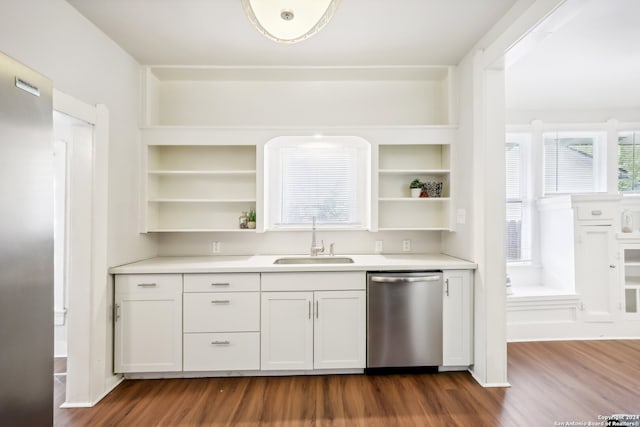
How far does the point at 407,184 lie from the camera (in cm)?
343

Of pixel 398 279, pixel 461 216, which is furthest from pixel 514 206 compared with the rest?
pixel 398 279

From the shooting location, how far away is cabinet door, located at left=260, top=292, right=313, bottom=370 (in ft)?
8.71

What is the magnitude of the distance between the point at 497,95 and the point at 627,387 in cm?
237

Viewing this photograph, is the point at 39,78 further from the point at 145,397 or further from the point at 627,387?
the point at 627,387

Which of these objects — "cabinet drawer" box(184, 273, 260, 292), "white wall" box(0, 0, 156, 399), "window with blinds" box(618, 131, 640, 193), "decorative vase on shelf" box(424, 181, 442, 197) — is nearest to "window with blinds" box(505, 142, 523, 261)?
"window with blinds" box(618, 131, 640, 193)

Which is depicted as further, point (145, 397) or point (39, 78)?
point (145, 397)

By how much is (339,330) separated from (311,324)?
0.74ft

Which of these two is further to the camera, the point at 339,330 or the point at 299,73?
the point at 299,73

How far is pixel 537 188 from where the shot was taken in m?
3.97

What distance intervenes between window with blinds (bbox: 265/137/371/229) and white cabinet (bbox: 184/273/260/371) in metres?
0.99

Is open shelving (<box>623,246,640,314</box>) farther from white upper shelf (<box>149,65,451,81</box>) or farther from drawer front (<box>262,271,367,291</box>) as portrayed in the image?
drawer front (<box>262,271,367,291</box>)

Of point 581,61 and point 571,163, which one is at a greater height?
point 581,61

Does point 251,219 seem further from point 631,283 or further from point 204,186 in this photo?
point 631,283

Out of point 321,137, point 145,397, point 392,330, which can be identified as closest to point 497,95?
point 321,137
